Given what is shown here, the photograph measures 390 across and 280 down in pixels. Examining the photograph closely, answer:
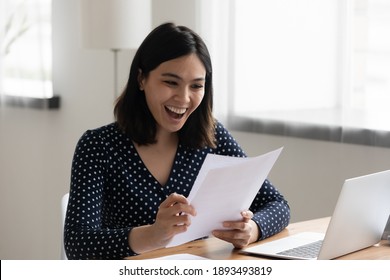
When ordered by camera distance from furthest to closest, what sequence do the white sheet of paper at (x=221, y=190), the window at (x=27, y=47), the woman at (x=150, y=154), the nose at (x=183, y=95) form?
the window at (x=27, y=47), the nose at (x=183, y=95), the woman at (x=150, y=154), the white sheet of paper at (x=221, y=190)

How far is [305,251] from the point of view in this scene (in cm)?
221

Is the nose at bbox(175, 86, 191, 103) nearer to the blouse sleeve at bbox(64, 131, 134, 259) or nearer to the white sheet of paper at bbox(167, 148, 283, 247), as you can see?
the blouse sleeve at bbox(64, 131, 134, 259)

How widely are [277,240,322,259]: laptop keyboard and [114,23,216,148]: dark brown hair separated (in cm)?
52

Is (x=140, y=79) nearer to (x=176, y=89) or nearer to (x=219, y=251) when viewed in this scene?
(x=176, y=89)

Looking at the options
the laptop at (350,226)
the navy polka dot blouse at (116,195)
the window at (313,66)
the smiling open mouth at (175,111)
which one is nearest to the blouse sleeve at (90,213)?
the navy polka dot blouse at (116,195)

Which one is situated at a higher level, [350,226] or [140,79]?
[140,79]

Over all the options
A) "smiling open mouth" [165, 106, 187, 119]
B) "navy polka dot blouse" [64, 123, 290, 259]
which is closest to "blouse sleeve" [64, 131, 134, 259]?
"navy polka dot blouse" [64, 123, 290, 259]

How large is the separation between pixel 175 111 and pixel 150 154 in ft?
0.60

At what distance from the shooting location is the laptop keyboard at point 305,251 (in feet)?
7.10

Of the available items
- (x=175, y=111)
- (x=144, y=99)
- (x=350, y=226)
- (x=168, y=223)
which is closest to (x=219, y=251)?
(x=168, y=223)

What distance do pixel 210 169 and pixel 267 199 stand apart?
72cm

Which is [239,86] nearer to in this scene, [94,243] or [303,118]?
[303,118]

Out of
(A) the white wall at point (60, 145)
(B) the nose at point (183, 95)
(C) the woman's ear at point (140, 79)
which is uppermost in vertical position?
(C) the woman's ear at point (140, 79)

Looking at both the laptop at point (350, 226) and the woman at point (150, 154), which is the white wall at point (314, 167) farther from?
the laptop at point (350, 226)
